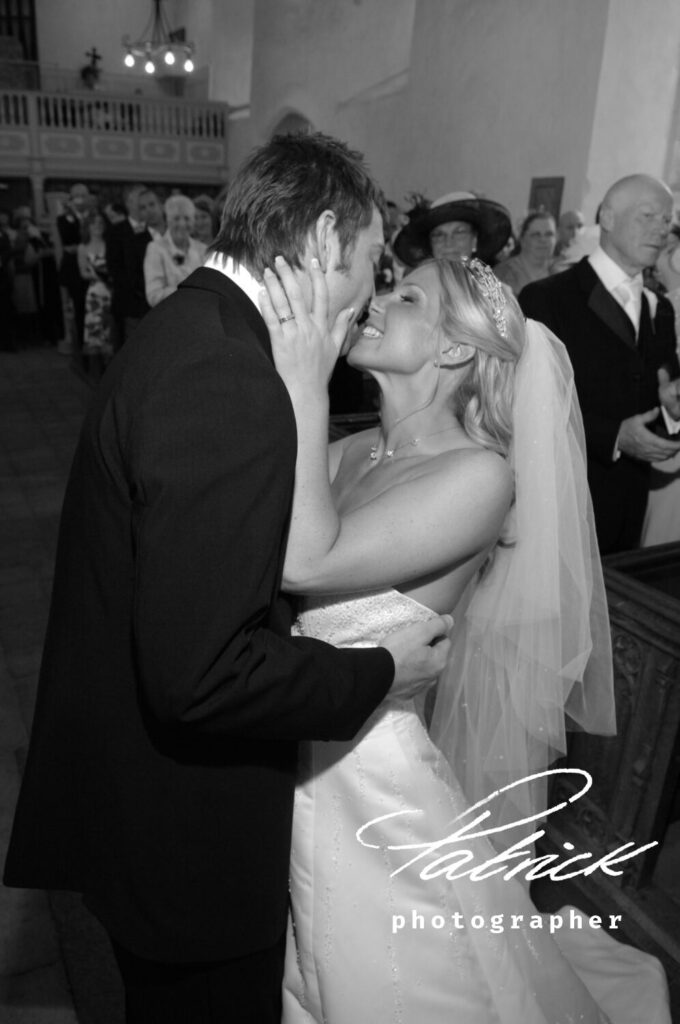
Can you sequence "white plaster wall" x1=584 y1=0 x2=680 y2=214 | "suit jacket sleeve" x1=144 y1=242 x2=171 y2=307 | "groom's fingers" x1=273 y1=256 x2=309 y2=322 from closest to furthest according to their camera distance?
"groom's fingers" x1=273 y1=256 x2=309 y2=322 < "suit jacket sleeve" x1=144 y1=242 x2=171 y2=307 < "white plaster wall" x1=584 y1=0 x2=680 y2=214

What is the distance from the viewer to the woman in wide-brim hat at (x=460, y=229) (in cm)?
427

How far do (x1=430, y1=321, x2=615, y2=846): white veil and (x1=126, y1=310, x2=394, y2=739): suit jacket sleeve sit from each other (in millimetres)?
1008

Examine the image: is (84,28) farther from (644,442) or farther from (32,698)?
(644,442)

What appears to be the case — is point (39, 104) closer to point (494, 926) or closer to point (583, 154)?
point (583, 154)

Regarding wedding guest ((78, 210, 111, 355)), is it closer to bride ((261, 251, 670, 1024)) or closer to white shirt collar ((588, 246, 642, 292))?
white shirt collar ((588, 246, 642, 292))

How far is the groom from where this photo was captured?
1097 mm

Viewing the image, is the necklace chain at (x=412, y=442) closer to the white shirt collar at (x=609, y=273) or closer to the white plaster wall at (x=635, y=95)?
the white shirt collar at (x=609, y=273)

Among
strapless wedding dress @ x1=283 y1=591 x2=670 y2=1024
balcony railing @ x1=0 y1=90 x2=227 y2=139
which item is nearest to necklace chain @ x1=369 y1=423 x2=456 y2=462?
strapless wedding dress @ x1=283 y1=591 x2=670 y2=1024

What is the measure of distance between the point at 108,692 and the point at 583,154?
9.41m

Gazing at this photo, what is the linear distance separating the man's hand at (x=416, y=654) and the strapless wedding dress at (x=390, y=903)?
0.21 meters

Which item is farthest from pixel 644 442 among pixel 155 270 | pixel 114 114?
pixel 114 114

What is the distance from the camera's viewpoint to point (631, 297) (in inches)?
137

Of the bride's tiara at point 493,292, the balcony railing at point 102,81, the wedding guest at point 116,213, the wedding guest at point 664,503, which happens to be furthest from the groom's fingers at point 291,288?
the balcony railing at point 102,81

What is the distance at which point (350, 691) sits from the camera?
130 cm
